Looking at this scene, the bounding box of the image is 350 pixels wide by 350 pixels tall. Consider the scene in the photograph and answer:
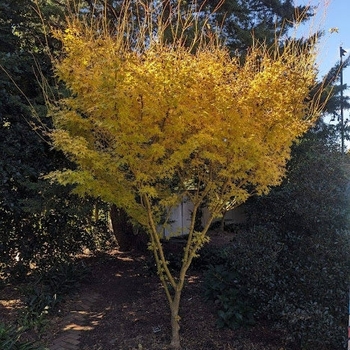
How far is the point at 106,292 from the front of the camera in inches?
192

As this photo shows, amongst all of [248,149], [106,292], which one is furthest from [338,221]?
[106,292]

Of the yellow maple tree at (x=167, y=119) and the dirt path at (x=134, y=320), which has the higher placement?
the yellow maple tree at (x=167, y=119)

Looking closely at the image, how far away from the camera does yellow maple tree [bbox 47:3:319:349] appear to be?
291 cm

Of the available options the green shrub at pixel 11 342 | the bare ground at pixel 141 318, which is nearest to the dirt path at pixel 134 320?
the bare ground at pixel 141 318

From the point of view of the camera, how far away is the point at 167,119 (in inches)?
119

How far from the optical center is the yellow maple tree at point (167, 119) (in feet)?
9.56

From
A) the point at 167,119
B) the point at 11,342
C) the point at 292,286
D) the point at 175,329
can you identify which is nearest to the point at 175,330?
the point at 175,329

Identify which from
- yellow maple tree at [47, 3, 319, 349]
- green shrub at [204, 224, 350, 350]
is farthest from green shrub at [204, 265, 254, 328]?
yellow maple tree at [47, 3, 319, 349]

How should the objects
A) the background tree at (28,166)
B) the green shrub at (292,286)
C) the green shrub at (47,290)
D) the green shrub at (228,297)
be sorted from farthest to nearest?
the background tree at (28,166) < the green shrub at (47,290) < the green shrub at (228,297) < the green shrub at (292,286)

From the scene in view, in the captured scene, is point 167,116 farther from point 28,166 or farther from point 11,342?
point 28,166

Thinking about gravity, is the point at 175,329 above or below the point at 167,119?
below

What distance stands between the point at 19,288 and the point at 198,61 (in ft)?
11.8

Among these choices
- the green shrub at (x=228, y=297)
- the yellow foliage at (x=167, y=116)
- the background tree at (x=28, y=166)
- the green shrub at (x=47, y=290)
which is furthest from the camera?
the background tree at (x=28, y=166)

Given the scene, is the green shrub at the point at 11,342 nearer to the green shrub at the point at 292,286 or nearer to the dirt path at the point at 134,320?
the dirt path at the point at 134,320
